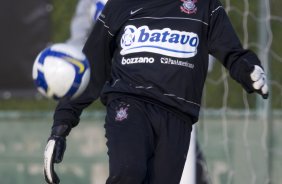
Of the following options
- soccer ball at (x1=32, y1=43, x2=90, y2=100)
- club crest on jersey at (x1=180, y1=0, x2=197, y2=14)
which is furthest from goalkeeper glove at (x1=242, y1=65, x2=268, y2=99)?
soccer ball at (x1=32, y1=43, x2=90, y2=100)

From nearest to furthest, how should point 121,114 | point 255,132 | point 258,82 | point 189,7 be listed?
point 258,82 < point 121,114 < point 189,7 < point 255,132

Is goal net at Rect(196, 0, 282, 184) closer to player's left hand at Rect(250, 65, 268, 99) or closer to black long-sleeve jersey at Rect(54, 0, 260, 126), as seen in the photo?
black long-sleeve jersey at Rect(54, 0, 260, 126)

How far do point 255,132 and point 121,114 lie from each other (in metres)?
2.42

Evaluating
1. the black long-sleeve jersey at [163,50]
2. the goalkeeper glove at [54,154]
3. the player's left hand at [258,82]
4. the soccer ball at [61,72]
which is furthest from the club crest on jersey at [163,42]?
the goalkeeper glove at [54,154]

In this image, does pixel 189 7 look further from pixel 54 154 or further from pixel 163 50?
pixel 54 154

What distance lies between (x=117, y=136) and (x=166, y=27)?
60 cm

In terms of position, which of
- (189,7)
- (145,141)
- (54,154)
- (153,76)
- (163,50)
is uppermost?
(189,7)

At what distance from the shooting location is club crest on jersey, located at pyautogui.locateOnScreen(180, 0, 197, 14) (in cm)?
447

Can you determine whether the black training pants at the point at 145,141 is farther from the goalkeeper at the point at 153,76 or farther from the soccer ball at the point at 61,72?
the soccer ball at the point at 61,72

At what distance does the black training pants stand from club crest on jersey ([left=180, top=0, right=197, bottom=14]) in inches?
19.9

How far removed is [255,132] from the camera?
6.56 meters

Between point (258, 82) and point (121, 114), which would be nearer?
point (258, 82)

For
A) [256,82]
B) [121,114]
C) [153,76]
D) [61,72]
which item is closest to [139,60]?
[153,76]

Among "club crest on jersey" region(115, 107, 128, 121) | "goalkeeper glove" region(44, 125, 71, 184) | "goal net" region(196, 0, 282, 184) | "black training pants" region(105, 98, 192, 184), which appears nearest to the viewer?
"black training pants" region(105, 98, 192, 184)
